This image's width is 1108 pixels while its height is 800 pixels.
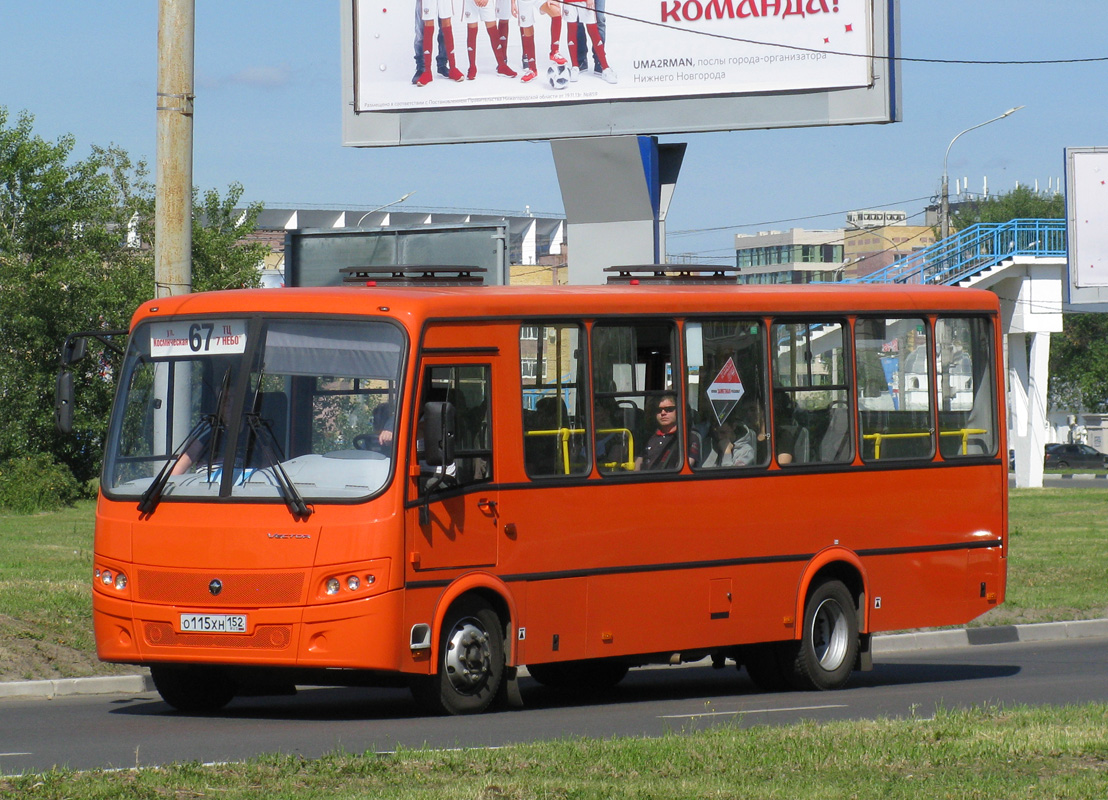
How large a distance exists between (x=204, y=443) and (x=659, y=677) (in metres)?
6.02

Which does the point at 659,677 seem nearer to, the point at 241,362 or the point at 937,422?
the point at 937,422

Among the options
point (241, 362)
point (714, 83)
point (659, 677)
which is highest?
point (714, 83)

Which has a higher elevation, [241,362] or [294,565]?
[241,362]

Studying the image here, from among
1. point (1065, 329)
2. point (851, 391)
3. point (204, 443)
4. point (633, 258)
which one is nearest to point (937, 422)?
point (851, 391)

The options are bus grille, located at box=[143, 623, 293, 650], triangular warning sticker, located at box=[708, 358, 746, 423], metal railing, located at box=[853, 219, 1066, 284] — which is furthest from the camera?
metal railing, located at box=[853, 219, 1066, 284]

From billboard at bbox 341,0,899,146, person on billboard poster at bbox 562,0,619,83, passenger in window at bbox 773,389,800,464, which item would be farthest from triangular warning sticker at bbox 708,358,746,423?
person on billboard poster at bbox 562,0,619,83

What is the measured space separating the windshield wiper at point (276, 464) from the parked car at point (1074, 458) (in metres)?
77.4

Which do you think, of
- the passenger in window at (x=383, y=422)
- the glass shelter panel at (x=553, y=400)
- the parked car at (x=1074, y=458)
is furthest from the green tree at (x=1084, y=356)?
the passenger in window at (x=383, y=422)

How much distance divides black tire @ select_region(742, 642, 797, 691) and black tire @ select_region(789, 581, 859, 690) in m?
0.07

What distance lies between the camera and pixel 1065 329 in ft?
290

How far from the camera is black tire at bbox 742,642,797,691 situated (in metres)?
13.4

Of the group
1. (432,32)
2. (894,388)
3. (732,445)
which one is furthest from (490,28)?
(732,445)

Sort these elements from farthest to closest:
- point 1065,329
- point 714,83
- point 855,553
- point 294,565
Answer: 1. point 1065,329
2. point 714,83
3. point 855,553
4. point 294,565

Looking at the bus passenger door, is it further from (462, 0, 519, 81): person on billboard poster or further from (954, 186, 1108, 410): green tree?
(954, 186, 1108, 410): green tree
